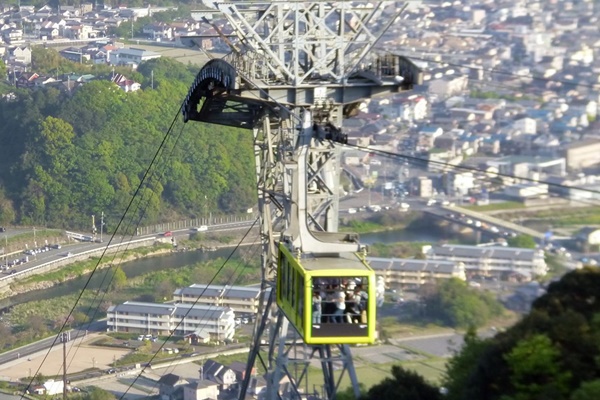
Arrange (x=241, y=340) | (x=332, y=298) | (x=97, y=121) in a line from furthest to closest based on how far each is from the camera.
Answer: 1. (x=97, y=121)
2. (x=241, y=340)
3. (x=332, y=298)

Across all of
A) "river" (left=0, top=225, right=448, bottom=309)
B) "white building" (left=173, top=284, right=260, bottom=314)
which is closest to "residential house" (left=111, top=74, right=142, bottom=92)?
"river" (left=0, top=225, right=448, bottom=309)

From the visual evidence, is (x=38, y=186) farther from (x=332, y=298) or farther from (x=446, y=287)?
(x=332, y=298)

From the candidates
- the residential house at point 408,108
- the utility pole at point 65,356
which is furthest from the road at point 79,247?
the residential house at point 408,108

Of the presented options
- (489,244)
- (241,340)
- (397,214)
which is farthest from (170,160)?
(489,244)

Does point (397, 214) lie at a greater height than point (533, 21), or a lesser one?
lesser

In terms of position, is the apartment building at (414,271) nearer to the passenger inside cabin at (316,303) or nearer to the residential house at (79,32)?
the passenger inside cabin at (316,303)

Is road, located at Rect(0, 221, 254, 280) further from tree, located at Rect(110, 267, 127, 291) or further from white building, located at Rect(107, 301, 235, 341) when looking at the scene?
white building, located at Rect(107, 301, 235, 341)

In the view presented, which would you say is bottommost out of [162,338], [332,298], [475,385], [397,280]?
[162,338]
